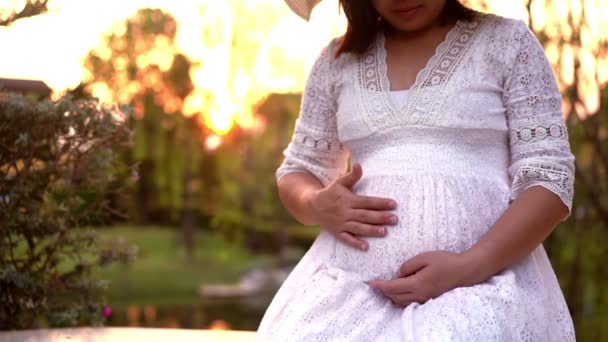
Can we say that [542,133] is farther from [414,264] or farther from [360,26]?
[360,26]

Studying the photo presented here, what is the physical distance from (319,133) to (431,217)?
38 centimetres

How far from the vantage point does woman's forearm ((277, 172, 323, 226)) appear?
1822mm

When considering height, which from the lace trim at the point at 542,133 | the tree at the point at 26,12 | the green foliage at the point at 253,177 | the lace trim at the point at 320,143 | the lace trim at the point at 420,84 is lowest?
the green foliage at the point at 253,177

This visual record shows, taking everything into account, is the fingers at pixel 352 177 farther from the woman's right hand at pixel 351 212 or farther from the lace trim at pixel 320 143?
the lace trim at pixel 320 143

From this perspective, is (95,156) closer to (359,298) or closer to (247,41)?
(359,298)

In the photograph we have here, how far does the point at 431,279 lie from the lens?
60.7 inches

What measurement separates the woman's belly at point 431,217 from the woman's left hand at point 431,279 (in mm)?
55

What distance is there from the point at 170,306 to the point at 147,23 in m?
5.04

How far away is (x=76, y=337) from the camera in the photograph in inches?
98.3

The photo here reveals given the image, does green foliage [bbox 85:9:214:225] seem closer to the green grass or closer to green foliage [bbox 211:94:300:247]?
the green grass

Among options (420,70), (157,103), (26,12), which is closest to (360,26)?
(420,70)

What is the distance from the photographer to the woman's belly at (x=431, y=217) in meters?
1.62

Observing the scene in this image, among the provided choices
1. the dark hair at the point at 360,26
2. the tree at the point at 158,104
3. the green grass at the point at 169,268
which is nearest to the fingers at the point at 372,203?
the dark hair at the point at 360,26

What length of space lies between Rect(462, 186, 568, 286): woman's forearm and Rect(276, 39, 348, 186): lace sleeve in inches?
17.7
